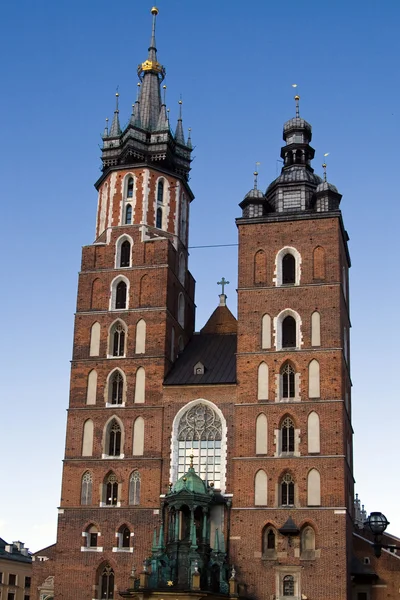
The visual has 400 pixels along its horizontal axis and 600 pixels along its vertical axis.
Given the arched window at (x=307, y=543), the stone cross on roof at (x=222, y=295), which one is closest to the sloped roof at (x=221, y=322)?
the stone cross on roof at (x=222, y=295)

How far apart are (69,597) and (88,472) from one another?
229 inches

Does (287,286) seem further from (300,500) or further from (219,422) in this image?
(300,500)

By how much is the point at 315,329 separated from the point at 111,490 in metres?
12.6

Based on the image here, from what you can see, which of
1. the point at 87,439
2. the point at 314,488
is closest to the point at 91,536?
the point at 87,439

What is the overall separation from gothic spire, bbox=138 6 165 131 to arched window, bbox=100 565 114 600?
81.6 feet

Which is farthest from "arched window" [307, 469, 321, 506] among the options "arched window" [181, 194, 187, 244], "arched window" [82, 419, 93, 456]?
"arched window" [181, 194, 187, 244]

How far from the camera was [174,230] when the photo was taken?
161 ft

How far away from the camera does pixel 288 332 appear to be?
43.8 metres

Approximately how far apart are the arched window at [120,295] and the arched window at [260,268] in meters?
7.01

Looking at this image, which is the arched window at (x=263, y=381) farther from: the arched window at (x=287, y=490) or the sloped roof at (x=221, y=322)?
the sloped roof at (x=221, y=322)

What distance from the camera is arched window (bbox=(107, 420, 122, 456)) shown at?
4338 centimetres

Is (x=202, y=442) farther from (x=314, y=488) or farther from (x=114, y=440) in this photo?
(x=314, y=488)

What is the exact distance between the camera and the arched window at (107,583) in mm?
40841

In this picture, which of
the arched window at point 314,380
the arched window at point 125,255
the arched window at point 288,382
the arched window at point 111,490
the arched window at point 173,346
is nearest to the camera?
the arched window at point 314,380
